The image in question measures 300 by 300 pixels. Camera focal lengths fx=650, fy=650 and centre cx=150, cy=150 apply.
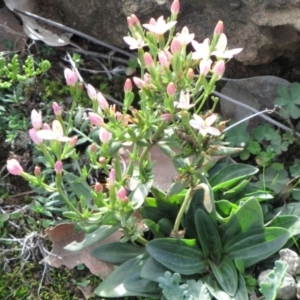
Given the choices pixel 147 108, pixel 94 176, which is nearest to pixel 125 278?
pixel 94 176

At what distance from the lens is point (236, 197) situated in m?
2.44

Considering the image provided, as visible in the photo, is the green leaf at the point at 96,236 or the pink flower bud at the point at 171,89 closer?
the pink flower bud at the point at 171,89

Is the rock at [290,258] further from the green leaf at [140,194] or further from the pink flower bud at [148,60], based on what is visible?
the pink flower bud at [148,60]

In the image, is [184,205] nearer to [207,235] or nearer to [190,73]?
[207,235]

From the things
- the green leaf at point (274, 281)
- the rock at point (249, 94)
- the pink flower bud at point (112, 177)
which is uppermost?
the pink flower bud at point (112, 177)

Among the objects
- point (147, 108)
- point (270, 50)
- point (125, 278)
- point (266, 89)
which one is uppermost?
point (147, 108)

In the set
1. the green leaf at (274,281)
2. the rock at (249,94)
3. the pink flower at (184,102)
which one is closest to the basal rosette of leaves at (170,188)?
the pink flower at (184,102)

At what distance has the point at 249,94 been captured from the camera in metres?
2.75

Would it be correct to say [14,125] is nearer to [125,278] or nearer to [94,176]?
[94,176]

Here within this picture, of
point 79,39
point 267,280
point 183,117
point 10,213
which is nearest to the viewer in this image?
point 183,117

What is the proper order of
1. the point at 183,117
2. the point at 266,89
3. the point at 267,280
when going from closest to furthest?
the point at 183,117 → the point at 267,280 → the point at 266,89

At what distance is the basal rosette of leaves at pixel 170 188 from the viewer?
1958 millimetres

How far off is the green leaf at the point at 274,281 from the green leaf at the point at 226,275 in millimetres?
175

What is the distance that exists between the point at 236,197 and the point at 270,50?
0.64 metres
